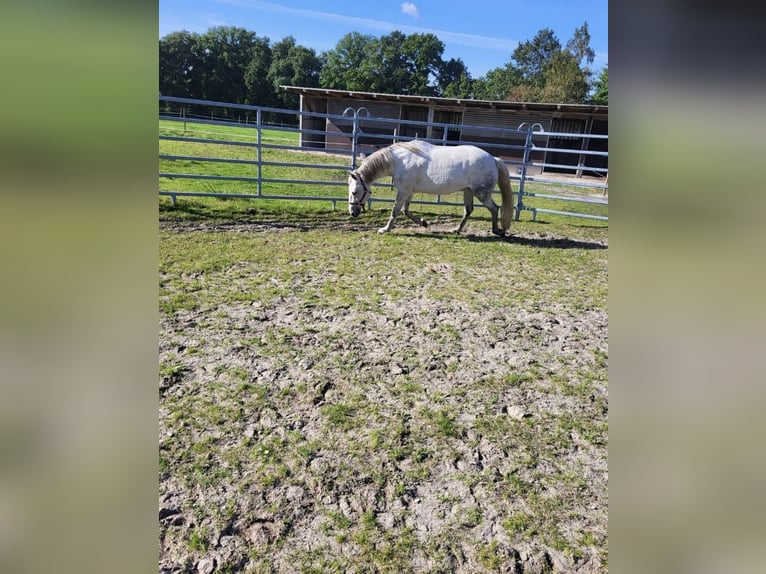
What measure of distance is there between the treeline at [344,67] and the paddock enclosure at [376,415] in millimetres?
34679

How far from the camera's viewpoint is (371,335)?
321 cm

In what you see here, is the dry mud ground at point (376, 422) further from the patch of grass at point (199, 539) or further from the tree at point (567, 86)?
the tree at point (567, 86)

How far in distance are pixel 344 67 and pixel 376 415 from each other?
6771 centimetres

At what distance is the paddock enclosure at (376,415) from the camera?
165 centimetres

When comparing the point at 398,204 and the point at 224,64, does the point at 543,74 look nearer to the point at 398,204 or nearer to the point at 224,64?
the point at 224,64

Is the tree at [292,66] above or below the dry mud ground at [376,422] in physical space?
above

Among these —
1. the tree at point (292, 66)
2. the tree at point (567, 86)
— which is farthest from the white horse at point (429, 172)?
the tree at point (292, 66)

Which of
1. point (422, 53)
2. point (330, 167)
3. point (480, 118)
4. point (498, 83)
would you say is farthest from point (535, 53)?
point (330, 167)

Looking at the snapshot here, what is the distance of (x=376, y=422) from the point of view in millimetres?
2287
